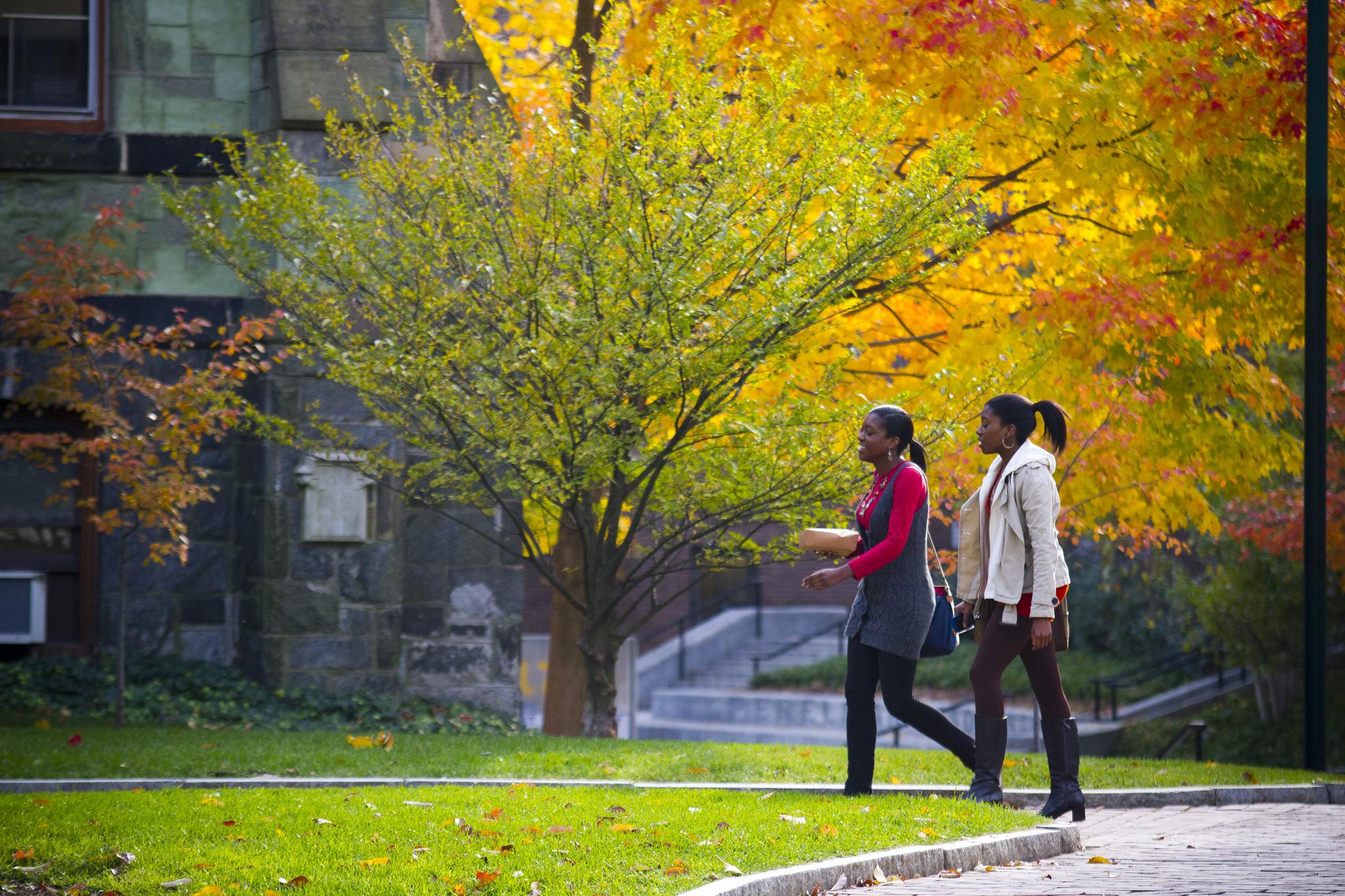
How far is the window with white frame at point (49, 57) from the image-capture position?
35.4 ft

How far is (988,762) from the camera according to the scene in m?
6.52

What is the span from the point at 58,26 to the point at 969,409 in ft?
23.8

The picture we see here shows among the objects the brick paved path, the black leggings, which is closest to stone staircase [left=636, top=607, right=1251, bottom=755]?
the brick paved path

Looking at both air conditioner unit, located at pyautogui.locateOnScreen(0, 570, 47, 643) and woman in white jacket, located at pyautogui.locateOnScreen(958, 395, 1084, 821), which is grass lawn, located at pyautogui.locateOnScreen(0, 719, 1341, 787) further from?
air conditioner unit, located at pyautogui.locateOnScreen(0, 570, 47, 643)

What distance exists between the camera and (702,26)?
29.9ft

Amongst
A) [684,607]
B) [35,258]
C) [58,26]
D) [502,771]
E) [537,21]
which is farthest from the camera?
[684,607]

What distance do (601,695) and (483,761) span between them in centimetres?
178

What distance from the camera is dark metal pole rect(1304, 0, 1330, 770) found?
894 cm

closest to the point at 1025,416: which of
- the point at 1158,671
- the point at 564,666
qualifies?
the point at 564,666

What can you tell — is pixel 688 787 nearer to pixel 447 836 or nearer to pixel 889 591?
pixel 889 591

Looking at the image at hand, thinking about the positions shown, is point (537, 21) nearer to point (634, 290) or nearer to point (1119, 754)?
point (634, 290)

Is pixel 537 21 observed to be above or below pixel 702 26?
above

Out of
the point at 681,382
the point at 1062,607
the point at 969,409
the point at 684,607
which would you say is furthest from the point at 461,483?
the point at 684,607

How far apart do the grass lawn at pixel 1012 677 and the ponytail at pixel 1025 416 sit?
13679 mm
